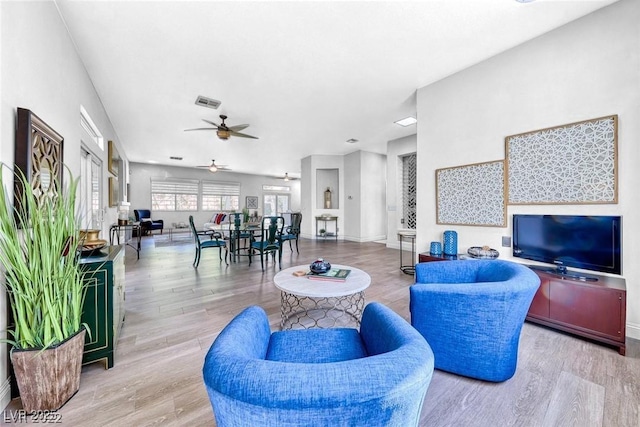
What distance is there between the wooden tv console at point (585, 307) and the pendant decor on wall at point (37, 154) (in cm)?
373

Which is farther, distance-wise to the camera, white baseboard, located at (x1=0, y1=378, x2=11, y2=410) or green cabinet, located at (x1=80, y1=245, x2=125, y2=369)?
green cabinet, located at (x1=80, y1=245, x2=125, y2=369)

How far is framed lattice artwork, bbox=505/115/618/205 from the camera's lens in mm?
2275

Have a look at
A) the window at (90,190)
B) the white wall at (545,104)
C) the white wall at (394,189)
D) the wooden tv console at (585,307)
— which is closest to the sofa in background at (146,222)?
the window at (90,190)

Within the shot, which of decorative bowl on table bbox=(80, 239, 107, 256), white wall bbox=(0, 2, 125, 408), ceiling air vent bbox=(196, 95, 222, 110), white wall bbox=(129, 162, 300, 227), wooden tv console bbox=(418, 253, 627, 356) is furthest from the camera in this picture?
white wall bbox=(129, 162, 300, 227)

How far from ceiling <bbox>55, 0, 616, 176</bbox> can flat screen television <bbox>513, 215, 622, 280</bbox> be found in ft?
6.36

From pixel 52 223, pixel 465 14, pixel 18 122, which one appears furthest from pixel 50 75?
pixel 465 14

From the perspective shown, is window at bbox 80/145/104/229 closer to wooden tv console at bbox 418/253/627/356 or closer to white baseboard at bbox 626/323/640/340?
wooden tv console at bbox 418/253/627/356

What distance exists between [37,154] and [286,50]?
2409 mm

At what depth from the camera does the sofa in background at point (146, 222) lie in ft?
29.3

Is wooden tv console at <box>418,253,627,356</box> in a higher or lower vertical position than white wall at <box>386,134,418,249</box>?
lower

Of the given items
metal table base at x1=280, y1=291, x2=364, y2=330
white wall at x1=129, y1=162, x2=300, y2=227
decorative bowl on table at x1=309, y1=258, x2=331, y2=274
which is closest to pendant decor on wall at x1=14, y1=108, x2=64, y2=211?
decorative bowl on table at x1=309, y1=258, x2=331, y2=274

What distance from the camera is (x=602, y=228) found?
2219mm

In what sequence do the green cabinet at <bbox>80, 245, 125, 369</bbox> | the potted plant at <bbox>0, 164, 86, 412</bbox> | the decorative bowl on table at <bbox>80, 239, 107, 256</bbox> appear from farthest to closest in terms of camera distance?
1. the decorative bowl on table at <bbox>80, 239, 107, 256</bbox>
2. the green cabinet at <bbox>80, 245, 125, 369</bbox>
3. the potted plant at <bbox>0, 164, 86, 412</bbox>

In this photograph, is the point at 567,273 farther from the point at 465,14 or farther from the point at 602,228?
the point at 465,14
